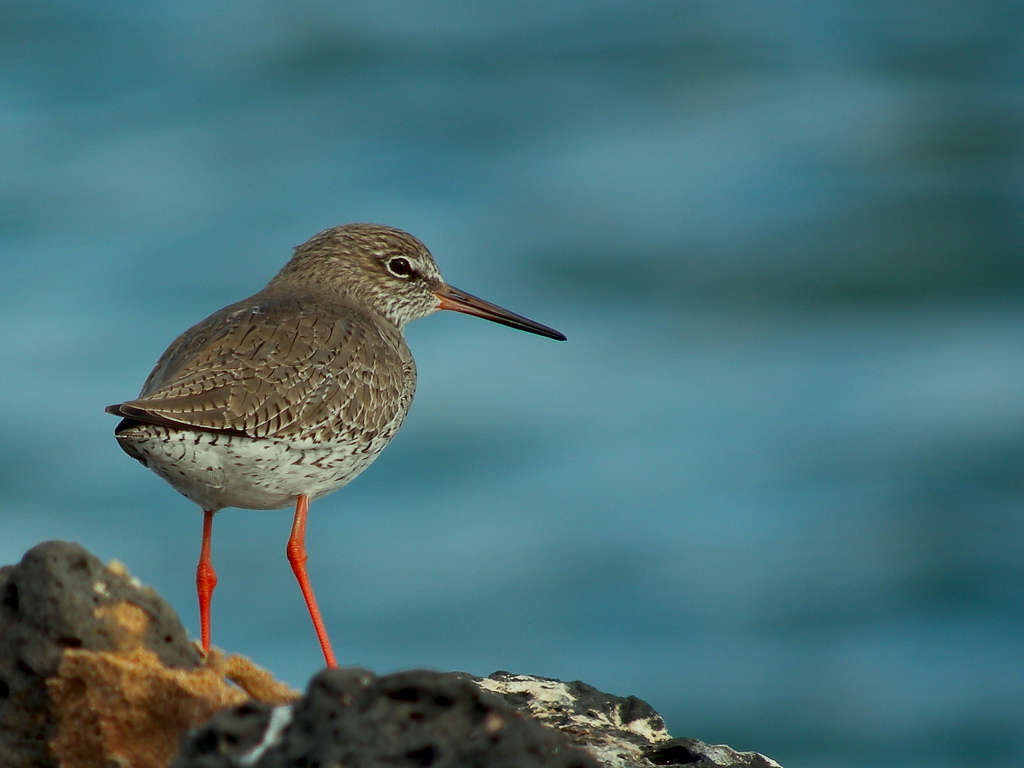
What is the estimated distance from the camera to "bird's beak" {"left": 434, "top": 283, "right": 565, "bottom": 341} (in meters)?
9.87

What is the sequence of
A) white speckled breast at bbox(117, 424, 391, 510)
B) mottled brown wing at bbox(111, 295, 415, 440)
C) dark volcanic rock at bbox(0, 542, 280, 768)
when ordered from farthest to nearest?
mottled brown wing at bbox(111, 295, 415, 440) < white speckled breast at bbox(117, 424, 391, 510) < dark volcanic rock at bbox(0, 542, 280, 768)

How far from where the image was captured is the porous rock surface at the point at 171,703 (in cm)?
309

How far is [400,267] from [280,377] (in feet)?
7.11

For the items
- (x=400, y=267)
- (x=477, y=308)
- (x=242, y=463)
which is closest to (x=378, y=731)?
(x=242, y=463)

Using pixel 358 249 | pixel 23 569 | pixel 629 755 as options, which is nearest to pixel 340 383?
pixel 358 249

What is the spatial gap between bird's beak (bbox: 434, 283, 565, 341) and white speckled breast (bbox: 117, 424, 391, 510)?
207cm

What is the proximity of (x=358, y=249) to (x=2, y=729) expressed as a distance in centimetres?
576

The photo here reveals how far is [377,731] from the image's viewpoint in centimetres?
310

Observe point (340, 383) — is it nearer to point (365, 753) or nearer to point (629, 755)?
point (629, 755)

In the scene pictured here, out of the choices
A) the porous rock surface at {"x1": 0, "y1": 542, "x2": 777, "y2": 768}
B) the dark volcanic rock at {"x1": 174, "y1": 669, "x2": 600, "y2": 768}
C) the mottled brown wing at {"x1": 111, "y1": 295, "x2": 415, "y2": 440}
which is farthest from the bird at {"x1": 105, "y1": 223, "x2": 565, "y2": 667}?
the dark volcanic rock at {"x1": 174, "y1": 669, "x2": 600, "y2": 768}

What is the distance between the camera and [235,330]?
7699mm

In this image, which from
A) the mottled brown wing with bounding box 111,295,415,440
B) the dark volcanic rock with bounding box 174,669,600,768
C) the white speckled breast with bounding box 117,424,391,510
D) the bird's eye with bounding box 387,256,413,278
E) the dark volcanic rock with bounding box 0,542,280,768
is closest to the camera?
the dark volcanic rock with bounding box 174,669,600,768

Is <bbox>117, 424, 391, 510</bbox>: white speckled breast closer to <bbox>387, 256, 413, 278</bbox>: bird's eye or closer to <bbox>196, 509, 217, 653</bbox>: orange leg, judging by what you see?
<bbox>196, 509, 217, 653</bbox>: orange leg

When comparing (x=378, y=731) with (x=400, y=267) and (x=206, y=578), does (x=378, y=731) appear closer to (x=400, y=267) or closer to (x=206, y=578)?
(x=206, y=578)
